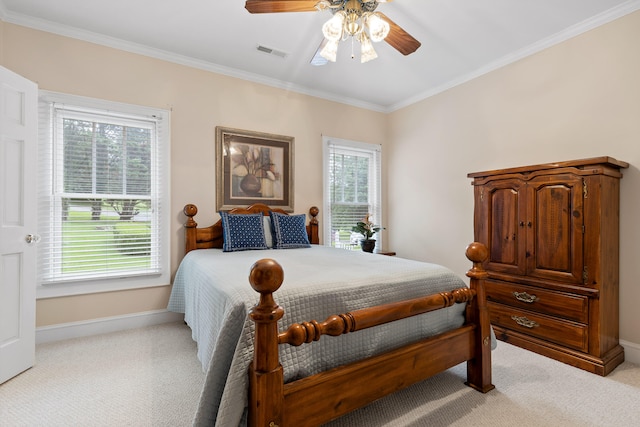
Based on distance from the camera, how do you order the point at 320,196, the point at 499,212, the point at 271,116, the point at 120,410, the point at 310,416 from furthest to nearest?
1. the point at 320,196
2. the point at 271,116
3. the point at 499,212
4. the point at 120,410
5. the point at 310,416

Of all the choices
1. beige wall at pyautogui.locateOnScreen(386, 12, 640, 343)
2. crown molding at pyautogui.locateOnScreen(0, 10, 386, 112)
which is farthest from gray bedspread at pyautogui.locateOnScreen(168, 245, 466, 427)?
crown molding at pyautogui.locateOnScreen(0, 10, 386, 112)

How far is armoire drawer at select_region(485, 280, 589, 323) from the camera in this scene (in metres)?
2.27

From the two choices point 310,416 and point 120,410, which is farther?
point 120,410

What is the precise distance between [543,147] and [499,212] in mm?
773

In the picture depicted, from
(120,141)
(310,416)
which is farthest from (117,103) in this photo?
(310,416)

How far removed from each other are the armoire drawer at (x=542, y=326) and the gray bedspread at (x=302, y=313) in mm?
1037

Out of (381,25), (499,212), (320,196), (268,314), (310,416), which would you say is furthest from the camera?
(320,196)

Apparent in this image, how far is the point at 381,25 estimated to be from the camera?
6.21ft

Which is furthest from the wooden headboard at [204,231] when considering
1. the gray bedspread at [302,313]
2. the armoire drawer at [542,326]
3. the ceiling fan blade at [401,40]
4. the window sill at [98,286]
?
the armoire drawer at [542,326]

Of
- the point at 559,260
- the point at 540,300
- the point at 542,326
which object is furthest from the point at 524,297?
the point at 559,260

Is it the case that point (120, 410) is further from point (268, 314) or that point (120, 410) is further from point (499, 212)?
point (499, 212)

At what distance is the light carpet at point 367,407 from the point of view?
165cm

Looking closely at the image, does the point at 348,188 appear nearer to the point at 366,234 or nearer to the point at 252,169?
the point at 366,234

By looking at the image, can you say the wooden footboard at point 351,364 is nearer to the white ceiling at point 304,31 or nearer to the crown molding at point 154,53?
the white ceiling at point 304,31
